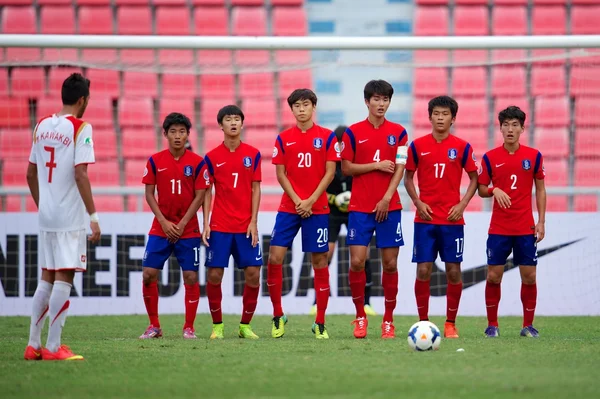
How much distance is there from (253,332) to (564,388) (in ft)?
14.8

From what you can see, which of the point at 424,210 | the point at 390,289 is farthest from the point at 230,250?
the point at 424,210

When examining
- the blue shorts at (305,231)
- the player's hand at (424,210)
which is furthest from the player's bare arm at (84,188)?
the player's hand at (424,210)

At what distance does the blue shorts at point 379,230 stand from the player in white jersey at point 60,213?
2612mm

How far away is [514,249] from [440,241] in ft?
2.51

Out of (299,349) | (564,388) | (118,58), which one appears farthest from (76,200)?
(118,58)

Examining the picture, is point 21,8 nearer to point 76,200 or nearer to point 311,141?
point 311,141

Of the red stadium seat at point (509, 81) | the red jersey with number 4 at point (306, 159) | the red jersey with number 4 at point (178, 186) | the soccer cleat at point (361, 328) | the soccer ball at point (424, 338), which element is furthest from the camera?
the red stadium seat at point (509, 81)

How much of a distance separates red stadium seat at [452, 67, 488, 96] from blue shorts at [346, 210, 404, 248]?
5354 millimetres

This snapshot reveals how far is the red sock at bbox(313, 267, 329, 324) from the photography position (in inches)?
342

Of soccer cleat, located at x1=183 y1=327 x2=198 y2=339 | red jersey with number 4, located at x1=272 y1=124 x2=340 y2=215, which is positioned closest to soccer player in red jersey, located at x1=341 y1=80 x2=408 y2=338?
red jersey with number 4, located at x1=272 y1=124 x2=340 y2=215

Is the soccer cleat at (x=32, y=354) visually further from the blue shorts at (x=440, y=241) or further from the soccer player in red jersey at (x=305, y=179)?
the blue shorts at (x=440, y=241)

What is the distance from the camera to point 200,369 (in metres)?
6.33

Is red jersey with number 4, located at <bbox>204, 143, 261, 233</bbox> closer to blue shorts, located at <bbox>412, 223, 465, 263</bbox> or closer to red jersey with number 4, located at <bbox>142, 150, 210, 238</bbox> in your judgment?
red jersey with number 4, located at <bbox>142, 150, 210, 238</bbox>

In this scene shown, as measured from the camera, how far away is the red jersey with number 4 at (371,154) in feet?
28.3
